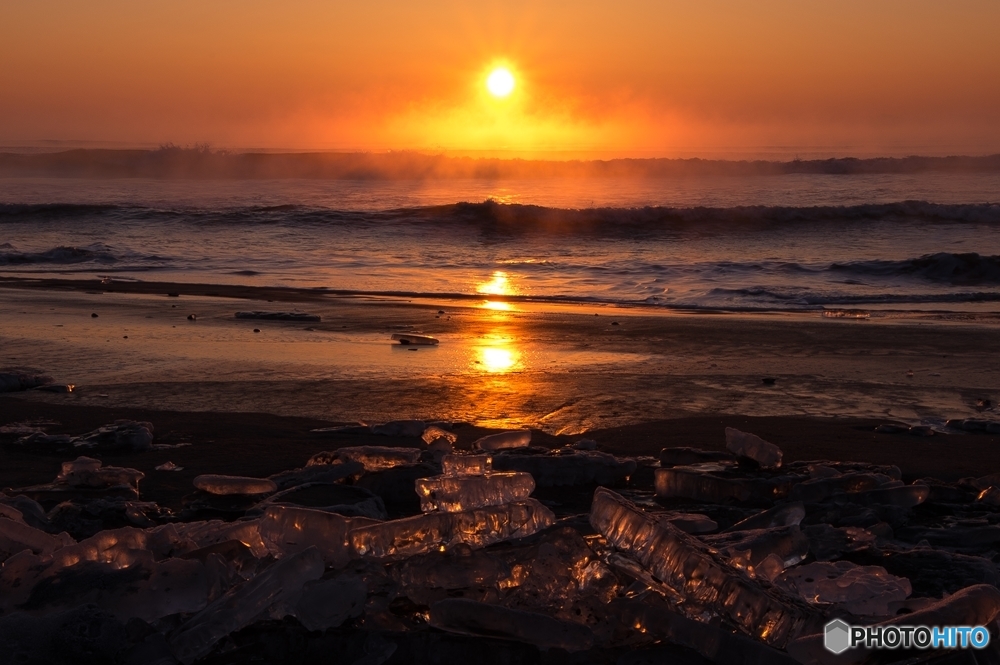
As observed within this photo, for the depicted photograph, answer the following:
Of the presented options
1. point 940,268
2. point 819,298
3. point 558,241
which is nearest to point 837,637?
point 819,298

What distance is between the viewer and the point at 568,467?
313 cm

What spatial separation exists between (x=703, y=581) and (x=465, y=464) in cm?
105

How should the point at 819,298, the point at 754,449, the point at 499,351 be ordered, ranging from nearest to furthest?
the point at 754,449, the point at 499,351, the point at 819,298

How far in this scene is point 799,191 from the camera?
27.7 metres

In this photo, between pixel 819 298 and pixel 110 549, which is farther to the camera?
pixel 819 298

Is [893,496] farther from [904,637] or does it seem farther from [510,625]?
[510,625]

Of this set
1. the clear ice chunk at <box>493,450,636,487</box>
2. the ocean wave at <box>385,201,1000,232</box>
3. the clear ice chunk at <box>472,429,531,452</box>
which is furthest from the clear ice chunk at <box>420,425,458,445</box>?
the ocean wave at <box>385,201,1000,232</box>

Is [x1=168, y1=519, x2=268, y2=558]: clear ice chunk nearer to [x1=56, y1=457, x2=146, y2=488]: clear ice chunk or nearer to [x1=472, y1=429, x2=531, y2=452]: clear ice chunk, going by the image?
[x1=56, y1=457, x2=146, y2=488]: clear ice chunk

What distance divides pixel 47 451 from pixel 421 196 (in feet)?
82.3

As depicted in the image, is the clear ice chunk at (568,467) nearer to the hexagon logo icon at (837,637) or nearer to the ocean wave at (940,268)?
the hexagon logo icon at (837,637)

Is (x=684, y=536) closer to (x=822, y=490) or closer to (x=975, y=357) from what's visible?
(x=822, y=490)

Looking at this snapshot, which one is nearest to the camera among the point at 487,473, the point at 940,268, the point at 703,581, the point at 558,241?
the point at 703,581

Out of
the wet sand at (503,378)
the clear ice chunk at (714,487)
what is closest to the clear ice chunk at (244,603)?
the wet sand at (503,378)

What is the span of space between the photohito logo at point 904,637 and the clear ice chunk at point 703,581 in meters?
0.06
